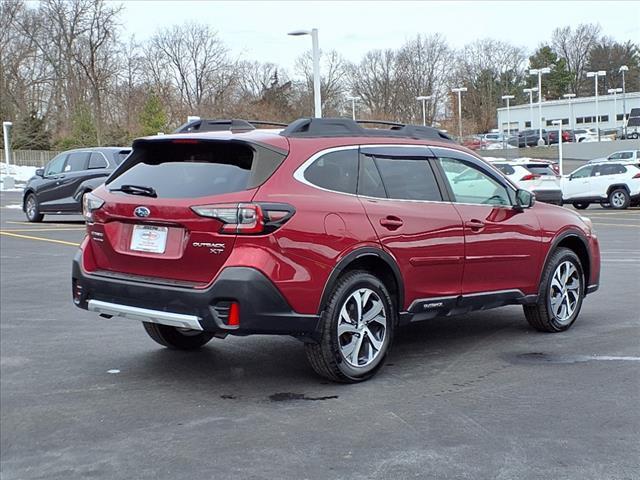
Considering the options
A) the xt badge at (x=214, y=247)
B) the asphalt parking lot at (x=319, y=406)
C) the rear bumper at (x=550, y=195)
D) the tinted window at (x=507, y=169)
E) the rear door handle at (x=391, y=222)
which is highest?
the tinted window at (x=507, y=169)

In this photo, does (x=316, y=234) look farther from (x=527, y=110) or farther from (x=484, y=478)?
(x=527, y=110)

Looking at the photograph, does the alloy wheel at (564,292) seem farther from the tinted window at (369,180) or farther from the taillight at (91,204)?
the taillight at (91,204)

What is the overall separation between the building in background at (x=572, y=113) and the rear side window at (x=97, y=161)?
250 ft

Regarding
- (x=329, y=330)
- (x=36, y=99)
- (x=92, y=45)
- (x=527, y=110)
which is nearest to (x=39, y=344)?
(x=329, y=330)

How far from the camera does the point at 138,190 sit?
18.1 ft

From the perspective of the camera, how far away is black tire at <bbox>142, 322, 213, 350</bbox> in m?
6.51

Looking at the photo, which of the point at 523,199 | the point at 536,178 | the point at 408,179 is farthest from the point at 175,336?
the point at 536,178

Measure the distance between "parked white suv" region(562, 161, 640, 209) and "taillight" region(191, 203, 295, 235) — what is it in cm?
2308

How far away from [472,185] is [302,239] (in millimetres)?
2019

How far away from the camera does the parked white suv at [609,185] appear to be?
85.1ft

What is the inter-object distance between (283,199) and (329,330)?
0.90 meters

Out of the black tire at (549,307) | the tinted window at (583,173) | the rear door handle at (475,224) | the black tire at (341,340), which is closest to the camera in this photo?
the black tire at (341,340)

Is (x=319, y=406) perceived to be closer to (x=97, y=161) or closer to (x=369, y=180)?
(x=369, y=180)

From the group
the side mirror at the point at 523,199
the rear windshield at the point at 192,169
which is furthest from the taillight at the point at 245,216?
the side mirror at the point at 523,199
